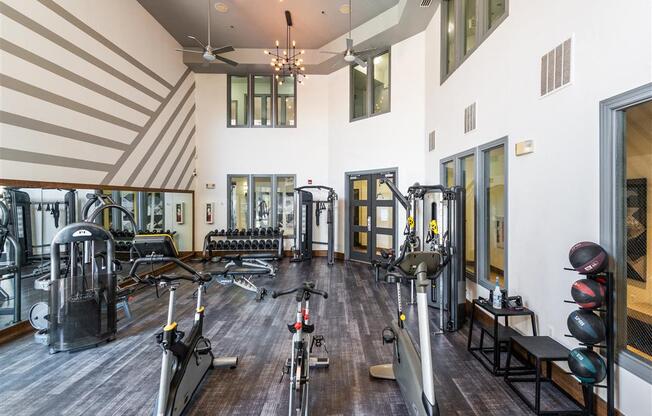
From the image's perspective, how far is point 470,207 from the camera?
4.55 metres

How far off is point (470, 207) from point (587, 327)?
273cm

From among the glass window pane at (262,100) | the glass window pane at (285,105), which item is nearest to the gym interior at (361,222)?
the glass window pane at (262,100)

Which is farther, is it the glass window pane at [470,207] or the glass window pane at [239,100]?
the glass window pane at [239,100]

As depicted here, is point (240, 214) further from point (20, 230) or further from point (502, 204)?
point (502, 204)

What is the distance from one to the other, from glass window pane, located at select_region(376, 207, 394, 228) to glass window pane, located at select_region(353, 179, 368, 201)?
591 millimetres

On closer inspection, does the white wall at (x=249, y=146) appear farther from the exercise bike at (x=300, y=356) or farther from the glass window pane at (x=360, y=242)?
the exercise bike at (x=300, y=356)

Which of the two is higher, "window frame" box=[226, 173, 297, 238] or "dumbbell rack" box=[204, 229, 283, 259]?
"window frame" box=[226, 173, 297, 238]

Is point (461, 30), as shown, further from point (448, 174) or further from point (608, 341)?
point (608, 341)

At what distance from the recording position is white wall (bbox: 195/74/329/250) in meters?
8.79

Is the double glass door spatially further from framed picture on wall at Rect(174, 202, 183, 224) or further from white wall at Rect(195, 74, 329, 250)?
framed picture on wall at Rect(174, 202, 183, 224)

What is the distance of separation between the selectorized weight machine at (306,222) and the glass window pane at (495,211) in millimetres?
4363

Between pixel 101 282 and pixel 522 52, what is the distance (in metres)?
5.43

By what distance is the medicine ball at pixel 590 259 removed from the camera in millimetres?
1981

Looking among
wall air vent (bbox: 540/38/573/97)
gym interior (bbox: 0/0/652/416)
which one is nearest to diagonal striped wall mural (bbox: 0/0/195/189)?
gym interior (bbox: 0/0/652/416)
